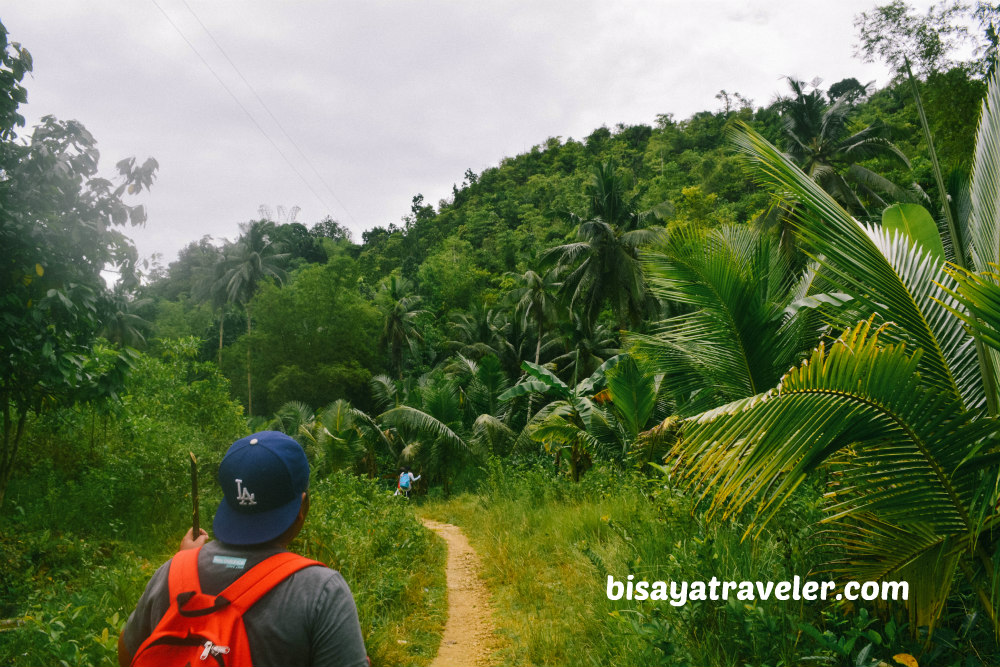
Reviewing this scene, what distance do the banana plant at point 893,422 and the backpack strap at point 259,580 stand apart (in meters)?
1.82

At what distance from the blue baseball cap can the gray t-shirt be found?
43mm

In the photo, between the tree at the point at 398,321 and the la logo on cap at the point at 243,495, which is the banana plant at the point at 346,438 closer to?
the tree at the point at 398,321

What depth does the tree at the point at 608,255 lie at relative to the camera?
24.0 m

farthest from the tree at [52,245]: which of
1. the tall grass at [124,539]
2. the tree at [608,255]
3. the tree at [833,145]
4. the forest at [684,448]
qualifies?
the tree at [833,145]

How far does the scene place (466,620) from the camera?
6027mm

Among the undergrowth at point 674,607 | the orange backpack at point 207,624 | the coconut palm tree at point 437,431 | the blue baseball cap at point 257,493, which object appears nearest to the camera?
the orange backpack at point 207,624

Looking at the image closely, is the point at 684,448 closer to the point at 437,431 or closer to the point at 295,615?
the point at 295,615

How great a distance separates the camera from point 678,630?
3.57m

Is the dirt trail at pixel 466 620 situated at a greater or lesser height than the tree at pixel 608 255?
lesser

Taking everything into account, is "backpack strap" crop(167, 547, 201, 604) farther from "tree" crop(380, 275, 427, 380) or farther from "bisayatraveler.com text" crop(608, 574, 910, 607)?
"tree" crop(380, 275, 427, 380)

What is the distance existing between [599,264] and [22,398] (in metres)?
20.6

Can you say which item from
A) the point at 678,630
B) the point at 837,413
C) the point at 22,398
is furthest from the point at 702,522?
the point at 22,398

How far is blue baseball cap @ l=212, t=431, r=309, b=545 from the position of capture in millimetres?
1491

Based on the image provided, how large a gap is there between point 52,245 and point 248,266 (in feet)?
120
